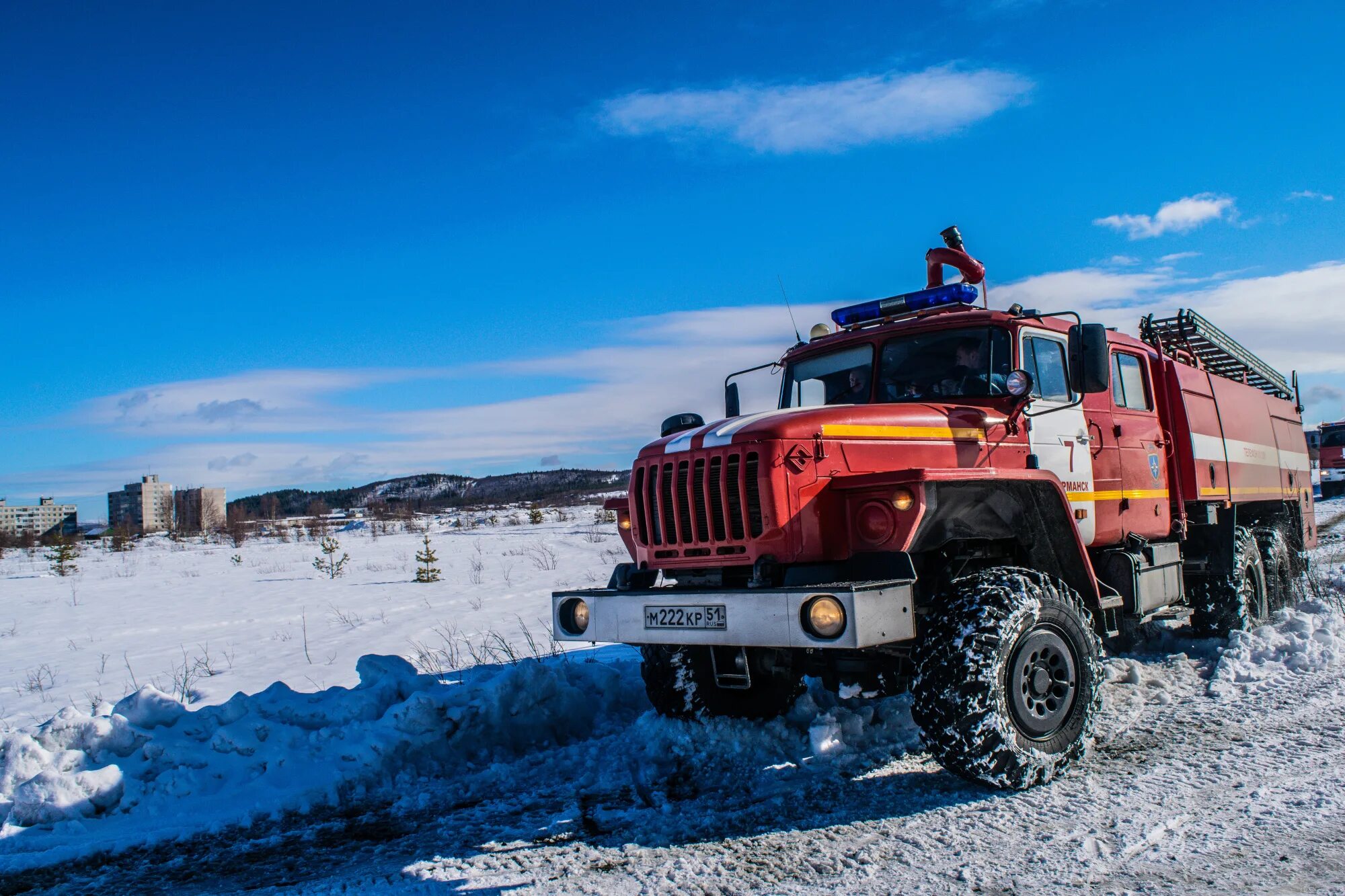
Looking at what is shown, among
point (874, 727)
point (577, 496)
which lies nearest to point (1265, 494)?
point (874, 727)

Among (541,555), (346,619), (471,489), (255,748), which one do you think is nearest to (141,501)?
(471,489)

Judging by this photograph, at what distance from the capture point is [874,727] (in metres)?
5.53

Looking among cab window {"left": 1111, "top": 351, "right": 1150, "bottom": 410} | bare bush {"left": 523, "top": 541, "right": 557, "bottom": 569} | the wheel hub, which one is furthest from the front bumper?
bare bush {"left": 523, "top": 541, "right": 557, "bottom": 569}

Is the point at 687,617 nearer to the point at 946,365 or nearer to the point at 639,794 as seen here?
the point at 639,794

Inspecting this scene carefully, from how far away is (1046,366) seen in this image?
6102 mm

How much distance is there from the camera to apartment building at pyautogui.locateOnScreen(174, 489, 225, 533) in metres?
40.2

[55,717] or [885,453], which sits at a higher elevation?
[885,453]

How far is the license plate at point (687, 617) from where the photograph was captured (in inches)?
173

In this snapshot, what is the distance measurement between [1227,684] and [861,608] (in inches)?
153

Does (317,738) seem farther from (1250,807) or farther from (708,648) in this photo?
(1250,807)

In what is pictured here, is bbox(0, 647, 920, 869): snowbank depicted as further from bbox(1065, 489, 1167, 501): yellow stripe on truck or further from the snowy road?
bbox(1065, 489, 1167, 501): yellow stripe on truck

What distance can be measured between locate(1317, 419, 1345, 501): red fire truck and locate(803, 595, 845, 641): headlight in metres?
38.9

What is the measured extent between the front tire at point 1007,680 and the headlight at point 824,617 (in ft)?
2.29

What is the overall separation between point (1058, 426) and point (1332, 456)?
38178 millimetres
